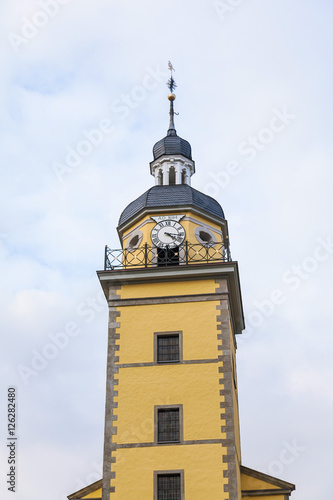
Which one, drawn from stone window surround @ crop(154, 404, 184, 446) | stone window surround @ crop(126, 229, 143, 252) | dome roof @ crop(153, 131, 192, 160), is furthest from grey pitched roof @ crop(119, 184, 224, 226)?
stone window surround @ crop(154, 404, 184, 446)

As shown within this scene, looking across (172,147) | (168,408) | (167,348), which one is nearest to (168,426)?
(168,408)

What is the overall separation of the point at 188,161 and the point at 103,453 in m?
14.9

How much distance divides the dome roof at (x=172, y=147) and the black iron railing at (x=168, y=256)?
21.8ft

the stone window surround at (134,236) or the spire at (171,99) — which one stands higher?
the spire at (171,99)

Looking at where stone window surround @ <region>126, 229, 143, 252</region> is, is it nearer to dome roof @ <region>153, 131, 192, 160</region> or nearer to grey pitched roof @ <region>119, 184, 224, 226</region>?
grey pitched roof @ <region>119, 184, 224, 226</region>

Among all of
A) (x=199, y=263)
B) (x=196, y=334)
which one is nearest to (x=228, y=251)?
(x=199, y=263)

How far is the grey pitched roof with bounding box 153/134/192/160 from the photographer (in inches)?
1454

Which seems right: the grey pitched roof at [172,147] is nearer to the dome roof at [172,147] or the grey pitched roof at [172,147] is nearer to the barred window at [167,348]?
the dome roof at [172,147]

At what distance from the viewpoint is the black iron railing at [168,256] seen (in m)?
31.0

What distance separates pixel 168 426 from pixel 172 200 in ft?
31.9

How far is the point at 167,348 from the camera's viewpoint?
96.3 ft

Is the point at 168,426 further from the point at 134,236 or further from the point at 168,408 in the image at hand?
the point at 134,236

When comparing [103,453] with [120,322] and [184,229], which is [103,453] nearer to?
[120,322]

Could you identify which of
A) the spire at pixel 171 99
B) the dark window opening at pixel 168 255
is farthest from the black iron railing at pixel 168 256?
the spire at pixel 171 99
